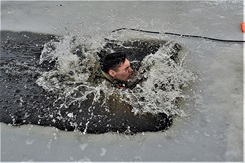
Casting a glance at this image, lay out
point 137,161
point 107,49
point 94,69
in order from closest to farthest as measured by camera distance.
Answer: point 137,161 < point 94,69 < point 107,49

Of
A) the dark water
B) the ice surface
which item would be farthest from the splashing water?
the ice surface

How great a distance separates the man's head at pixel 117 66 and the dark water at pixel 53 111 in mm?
291

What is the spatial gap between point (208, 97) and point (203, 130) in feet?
1.64

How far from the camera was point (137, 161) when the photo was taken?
251 cm

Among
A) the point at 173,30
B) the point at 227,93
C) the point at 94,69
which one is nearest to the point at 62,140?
the point at 94,69

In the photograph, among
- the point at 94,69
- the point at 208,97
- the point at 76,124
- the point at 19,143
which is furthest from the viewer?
the point at 94,69

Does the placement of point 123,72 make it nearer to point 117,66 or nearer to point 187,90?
point 117,66

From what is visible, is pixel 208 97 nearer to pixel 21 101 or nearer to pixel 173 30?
pixel 173 30

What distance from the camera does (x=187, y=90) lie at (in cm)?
330

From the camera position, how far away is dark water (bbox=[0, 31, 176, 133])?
292cm

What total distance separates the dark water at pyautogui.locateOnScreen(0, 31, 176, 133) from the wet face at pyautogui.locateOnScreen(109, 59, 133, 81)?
28 cm

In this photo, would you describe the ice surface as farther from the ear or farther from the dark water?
the ear

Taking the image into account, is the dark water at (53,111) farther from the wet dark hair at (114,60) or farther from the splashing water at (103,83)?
the wet dark hair at (114,60)

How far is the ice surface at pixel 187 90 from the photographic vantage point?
8.48 ft
